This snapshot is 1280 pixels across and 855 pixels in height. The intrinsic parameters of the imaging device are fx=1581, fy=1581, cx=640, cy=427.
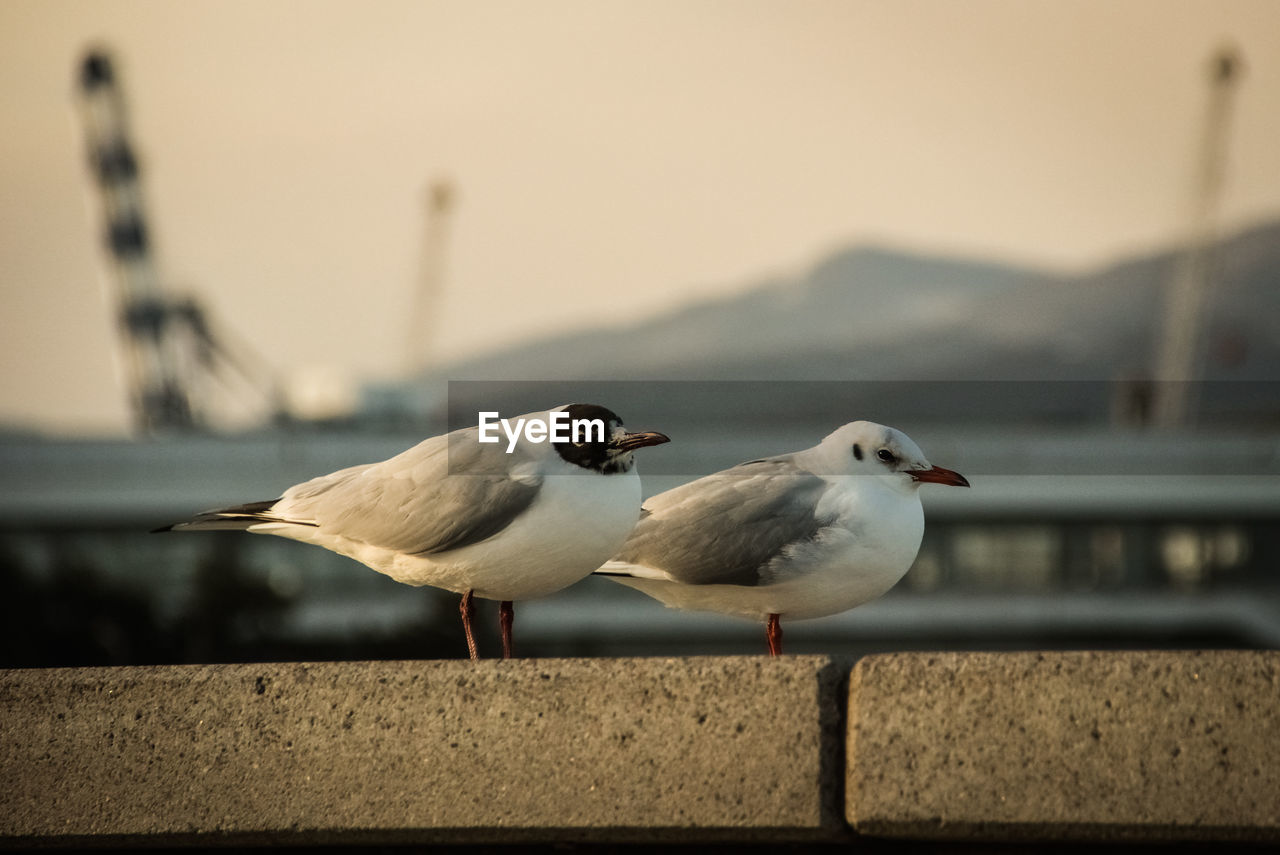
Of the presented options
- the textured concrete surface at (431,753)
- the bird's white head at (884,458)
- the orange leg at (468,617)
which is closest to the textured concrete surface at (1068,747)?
the textured concrete surface at (431,753)

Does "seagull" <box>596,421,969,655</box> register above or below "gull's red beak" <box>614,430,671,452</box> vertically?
below

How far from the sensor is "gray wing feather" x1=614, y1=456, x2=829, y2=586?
21.7 feet

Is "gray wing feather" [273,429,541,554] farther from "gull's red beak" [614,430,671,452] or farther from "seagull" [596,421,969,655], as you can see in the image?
"seagull" [596,421,969,655]

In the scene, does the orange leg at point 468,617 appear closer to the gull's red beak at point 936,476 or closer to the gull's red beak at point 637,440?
the gull's red beak at point 637,440

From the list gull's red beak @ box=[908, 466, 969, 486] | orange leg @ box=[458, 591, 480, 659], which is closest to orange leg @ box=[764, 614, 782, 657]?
gull's red beak @ box=[908, 466, 969, 486]

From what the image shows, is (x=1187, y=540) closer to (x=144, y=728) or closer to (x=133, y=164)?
(x=144, y=728)

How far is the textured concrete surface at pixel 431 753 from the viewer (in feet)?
16.9

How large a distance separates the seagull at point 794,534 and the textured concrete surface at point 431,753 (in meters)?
1.26

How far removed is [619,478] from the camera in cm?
604

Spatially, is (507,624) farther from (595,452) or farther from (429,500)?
(595,452)

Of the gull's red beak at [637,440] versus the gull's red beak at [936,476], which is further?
the gull's red beak at [936,476]

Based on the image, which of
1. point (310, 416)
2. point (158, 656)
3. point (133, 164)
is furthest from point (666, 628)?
point (133, 164)

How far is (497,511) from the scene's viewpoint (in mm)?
6121

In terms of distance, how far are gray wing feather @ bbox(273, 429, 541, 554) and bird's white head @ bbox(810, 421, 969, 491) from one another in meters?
1.36
